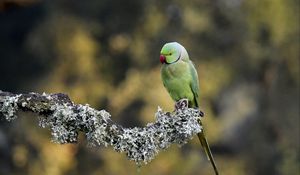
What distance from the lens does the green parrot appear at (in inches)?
99.6

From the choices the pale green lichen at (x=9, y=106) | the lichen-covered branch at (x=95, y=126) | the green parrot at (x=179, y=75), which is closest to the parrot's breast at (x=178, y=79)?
the green parrot at (x=179, y=75)

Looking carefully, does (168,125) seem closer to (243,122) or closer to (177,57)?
(177,57)

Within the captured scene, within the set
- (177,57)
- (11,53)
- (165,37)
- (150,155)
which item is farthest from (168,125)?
(11,53)

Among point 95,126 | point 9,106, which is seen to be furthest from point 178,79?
point 9,106

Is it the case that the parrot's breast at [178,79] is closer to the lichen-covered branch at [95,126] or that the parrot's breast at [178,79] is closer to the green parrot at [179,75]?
the green parrot at [179,75]

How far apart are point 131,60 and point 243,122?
143 cm

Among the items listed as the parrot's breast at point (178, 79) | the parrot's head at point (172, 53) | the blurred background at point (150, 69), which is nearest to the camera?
the parrot's head at point (172, 53)

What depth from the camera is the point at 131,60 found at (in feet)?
22.7

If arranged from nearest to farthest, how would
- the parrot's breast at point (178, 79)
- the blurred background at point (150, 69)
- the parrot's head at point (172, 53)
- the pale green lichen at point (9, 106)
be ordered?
the pale green lichen at point (9, 106), the parrot's head at point (172, 53), the parrot's breast at point (178, 79), the blurred background at point (150, 69)

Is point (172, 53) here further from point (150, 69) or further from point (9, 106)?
point (150, 69)

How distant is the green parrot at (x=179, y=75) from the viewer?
253 centimetres

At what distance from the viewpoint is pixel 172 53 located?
2.54 meters

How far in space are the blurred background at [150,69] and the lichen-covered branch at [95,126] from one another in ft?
14.0

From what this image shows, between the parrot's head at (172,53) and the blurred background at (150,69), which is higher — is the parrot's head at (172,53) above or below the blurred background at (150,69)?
below
